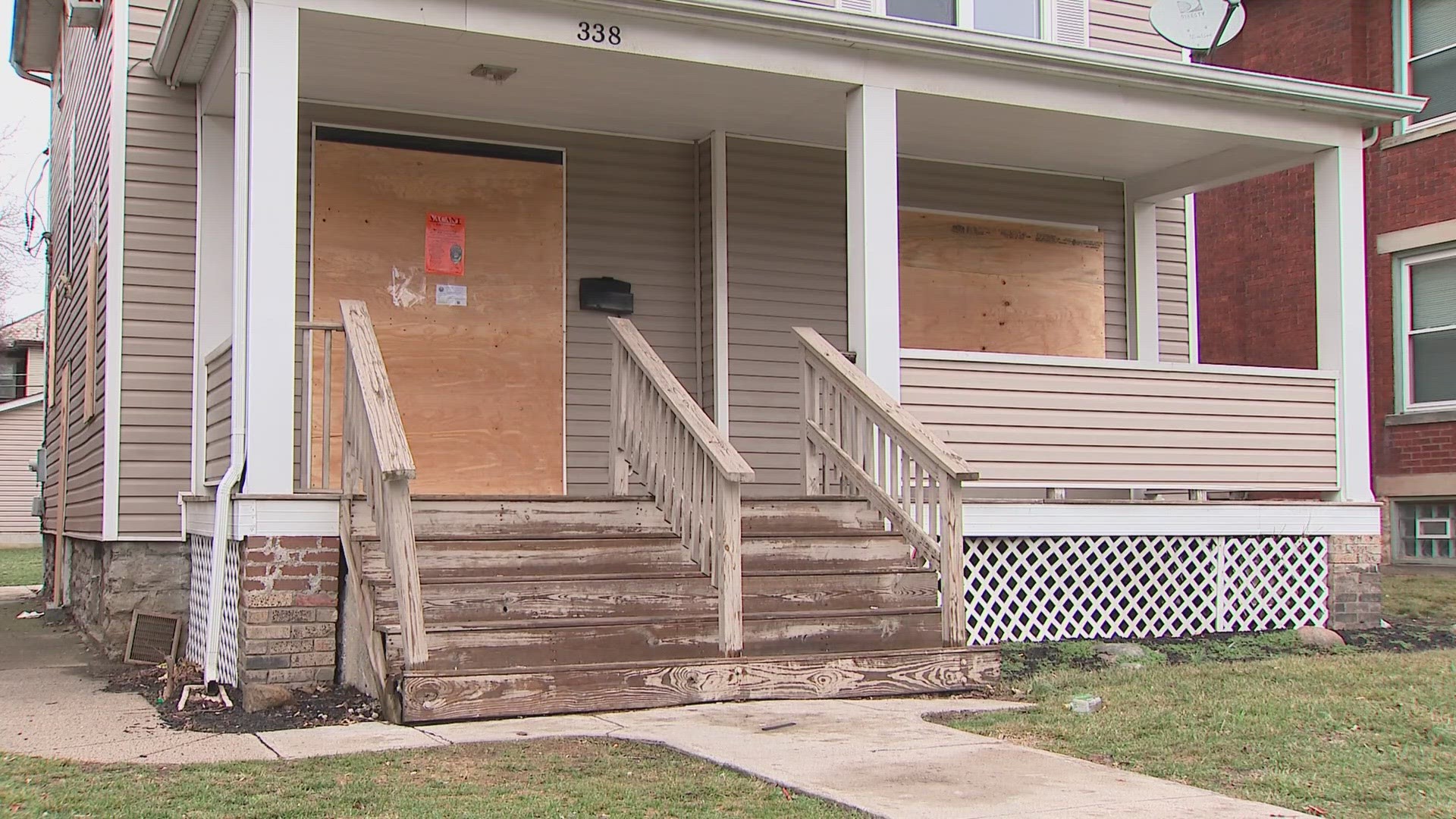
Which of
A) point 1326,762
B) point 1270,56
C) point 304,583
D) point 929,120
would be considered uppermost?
point 1270,56

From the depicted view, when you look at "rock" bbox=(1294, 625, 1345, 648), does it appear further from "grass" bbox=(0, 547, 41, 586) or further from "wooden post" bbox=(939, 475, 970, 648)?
"grass" bbox=(0, 547, 41, 586)

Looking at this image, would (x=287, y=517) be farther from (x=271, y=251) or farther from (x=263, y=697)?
(x=271, y=251)

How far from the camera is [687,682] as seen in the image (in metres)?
6.26

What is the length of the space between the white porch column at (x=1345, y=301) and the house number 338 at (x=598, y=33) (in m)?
4.94

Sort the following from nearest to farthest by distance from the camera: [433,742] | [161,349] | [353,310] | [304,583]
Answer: [433,742] → [304,583] → [353,310] → [161,349]

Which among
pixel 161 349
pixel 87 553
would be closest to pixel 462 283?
pixel 161 349

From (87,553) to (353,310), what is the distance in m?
4.81

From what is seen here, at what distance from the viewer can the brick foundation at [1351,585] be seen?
31.2 ft

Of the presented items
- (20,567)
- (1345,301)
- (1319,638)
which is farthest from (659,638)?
(20,567)

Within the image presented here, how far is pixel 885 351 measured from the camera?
838 cm

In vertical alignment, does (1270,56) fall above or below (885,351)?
above

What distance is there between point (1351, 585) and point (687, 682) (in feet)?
17.9

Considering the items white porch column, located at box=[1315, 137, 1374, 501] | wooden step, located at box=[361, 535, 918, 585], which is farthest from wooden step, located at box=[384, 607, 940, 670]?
white porch column, located at box=[1315, 137, 1374, 501]

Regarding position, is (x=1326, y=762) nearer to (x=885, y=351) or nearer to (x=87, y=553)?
(x=885, y=351)
